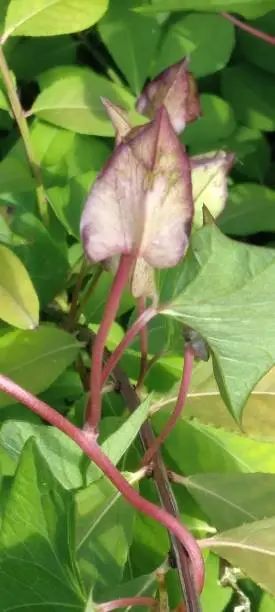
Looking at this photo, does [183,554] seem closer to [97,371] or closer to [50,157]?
[97,371]

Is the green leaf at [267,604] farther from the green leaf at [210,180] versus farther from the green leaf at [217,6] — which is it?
the green leaf at [217,6]

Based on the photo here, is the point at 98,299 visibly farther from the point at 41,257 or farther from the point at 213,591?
the point at 213,591

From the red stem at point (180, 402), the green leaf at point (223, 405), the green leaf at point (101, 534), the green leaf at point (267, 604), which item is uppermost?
the red stem at point (180, 402)

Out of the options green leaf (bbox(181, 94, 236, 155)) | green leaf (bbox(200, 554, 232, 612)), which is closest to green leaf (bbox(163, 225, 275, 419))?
green leaf (bbox(200, 554, 232, 612))

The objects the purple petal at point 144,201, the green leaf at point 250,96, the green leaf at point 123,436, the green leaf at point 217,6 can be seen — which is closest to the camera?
the purple petal at point 144,201

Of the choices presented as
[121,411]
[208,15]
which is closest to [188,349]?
[121,411]

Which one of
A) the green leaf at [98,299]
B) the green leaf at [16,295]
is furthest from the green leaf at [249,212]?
the green leaf at [16,295]
